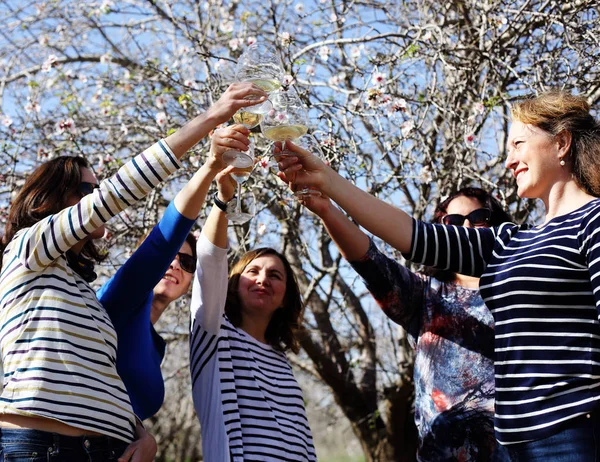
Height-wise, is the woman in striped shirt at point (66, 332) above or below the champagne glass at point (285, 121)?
below

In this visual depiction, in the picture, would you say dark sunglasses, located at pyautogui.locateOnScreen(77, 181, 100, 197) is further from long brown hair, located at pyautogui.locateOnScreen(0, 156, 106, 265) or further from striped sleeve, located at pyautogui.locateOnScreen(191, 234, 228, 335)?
striped sleeve, located at pyautogui.locateOnScreen(191, 234, 228, 335)

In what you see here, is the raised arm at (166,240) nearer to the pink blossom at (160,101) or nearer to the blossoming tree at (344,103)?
the blossoming tree at (344,103)

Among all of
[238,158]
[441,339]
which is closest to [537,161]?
[441,339]

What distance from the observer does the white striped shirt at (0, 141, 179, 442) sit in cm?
207

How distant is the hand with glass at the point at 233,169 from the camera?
2.38 m

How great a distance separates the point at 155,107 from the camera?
511 cm

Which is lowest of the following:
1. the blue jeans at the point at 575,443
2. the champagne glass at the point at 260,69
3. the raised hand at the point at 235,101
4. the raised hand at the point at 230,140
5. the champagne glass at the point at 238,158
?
the blue jeans at the point at 575,443

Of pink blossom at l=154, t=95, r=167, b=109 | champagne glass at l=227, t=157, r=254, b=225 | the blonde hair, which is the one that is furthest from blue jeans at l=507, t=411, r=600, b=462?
pink blossom at l=154, t=95, r=167, b=109

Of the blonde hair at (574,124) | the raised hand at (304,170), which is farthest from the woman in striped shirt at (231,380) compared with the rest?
the blonde hair at (574,124)

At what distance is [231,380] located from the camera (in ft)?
9.04

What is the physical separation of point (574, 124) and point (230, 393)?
1.53 meters

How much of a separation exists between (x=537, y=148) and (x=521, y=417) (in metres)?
0.86

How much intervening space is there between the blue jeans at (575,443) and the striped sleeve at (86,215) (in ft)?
4.45

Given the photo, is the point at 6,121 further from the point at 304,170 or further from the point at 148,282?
the point at 304,170
